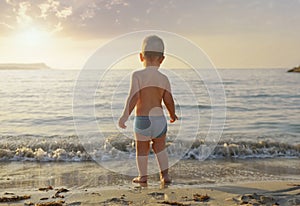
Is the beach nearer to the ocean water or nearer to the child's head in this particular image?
the ocean water

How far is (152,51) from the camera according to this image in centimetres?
417

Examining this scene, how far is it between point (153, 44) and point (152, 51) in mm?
89

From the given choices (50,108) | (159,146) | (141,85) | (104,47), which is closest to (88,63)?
(104,47)

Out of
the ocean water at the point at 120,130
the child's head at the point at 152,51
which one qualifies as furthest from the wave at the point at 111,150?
the child's head at the point at 152,51

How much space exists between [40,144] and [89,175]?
2881 millimetres

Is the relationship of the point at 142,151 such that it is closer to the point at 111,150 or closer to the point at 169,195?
the point at 169,195

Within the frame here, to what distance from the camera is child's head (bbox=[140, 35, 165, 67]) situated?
4125 millimetres

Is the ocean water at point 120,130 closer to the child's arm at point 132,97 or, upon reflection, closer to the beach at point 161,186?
the child's arm at point 132,97

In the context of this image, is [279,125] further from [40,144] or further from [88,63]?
[88,63]

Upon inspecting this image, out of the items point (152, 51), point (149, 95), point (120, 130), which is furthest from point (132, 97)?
point (120, 130)

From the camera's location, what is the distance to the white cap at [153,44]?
4121 millimetres

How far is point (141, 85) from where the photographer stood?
419 centimetres

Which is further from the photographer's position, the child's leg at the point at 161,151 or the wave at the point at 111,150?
the wave at the point at 111,150

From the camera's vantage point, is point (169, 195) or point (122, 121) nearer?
point (169, 195)
